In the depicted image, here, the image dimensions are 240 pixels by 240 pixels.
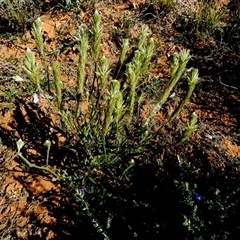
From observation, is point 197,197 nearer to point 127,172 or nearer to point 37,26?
point 127,172

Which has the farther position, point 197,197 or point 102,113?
point 102,113

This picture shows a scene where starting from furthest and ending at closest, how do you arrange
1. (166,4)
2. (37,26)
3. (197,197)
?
(166,4) → (197,197) → (37,26)

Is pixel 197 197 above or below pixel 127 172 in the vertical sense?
above

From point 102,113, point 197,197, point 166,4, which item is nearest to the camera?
point 197,197

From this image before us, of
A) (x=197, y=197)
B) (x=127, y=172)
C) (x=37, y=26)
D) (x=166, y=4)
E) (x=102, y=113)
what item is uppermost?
(x=37, y=26)

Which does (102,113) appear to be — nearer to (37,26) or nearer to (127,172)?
(127,172)

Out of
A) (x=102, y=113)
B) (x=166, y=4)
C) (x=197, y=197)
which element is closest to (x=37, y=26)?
(x=102, y=113)

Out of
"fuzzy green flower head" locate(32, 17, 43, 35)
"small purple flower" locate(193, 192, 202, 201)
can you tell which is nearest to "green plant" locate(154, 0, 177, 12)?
"small purple flower" locate(193, 192, 202, 201)

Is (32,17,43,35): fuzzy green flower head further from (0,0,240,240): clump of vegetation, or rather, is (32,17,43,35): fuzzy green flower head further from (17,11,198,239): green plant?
(0,0,240,240): clump of vegetation

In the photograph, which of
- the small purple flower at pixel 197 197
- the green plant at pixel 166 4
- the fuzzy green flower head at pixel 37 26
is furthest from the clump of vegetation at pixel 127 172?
the green plant at pixel 166 4

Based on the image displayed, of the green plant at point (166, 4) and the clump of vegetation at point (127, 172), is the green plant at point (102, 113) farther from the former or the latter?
the green plant at point (166, 4)

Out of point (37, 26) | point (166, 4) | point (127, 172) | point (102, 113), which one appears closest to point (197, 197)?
point (127, 172)

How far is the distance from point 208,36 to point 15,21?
1.98 metres

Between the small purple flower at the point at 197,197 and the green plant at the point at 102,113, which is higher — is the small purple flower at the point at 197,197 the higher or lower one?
the lower one
